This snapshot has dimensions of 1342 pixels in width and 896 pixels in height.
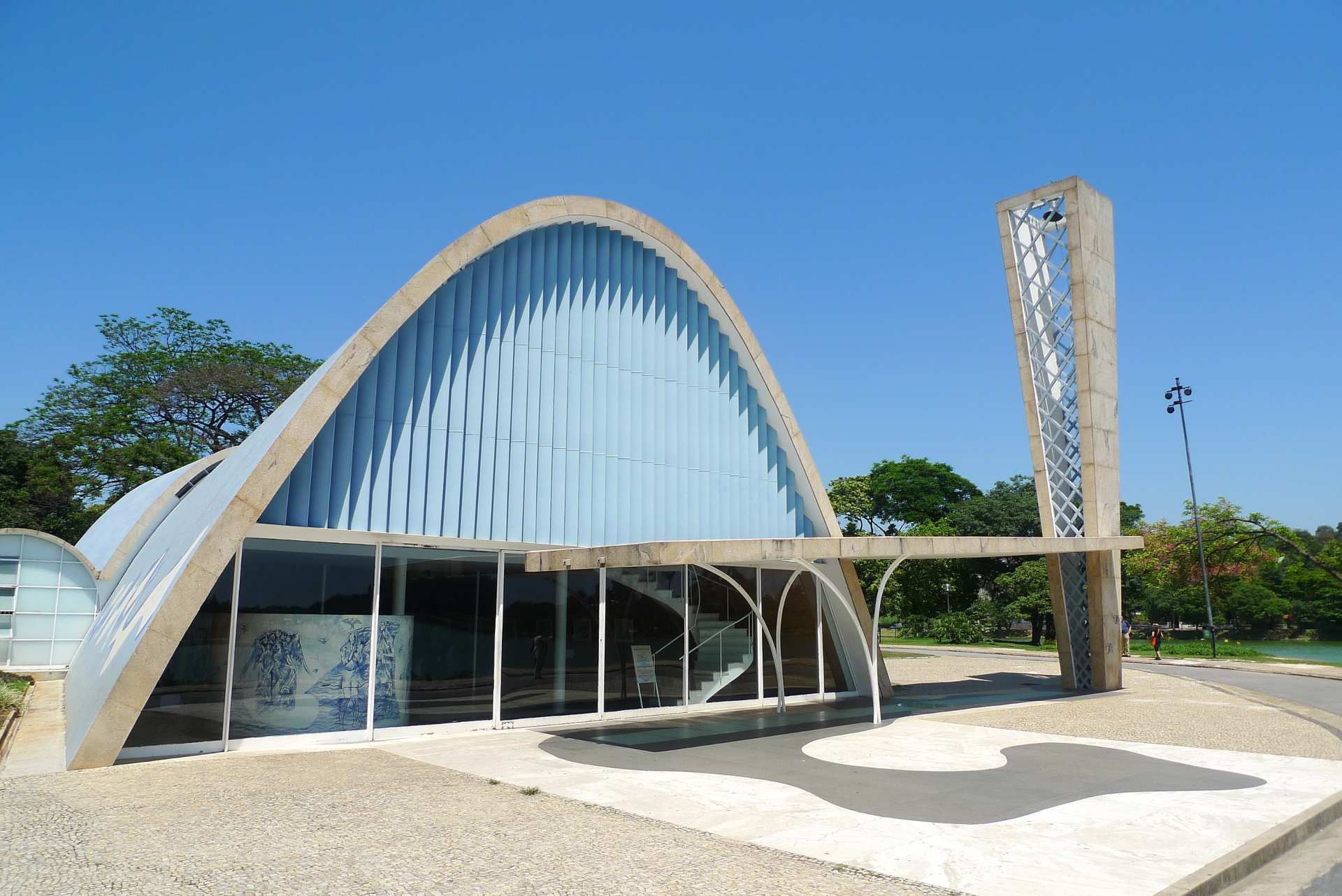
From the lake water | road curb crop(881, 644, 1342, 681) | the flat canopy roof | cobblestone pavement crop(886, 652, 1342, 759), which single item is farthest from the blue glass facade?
the lake water

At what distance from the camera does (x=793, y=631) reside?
64.8ft

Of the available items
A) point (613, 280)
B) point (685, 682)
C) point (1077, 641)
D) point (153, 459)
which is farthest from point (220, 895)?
point (153, 459)

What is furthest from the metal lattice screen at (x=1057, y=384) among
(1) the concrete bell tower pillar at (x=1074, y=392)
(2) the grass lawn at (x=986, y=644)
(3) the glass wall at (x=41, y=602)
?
(3) the glass wall at (x=41, y=602)

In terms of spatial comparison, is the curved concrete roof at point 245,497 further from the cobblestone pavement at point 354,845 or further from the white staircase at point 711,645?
the white staircase at point 711,645

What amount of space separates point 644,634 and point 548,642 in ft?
7.06

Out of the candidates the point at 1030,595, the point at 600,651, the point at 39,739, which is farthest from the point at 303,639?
the point at 1030,595

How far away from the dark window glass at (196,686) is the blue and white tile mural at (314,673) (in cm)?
24

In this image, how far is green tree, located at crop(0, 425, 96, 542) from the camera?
142 ft

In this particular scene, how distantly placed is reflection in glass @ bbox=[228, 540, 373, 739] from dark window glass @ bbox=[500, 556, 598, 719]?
206cm

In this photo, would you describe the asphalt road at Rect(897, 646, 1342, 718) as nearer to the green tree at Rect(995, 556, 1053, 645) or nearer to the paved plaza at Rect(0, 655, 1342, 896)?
the paved plaza at Rect(0, 655, 1342, 896)

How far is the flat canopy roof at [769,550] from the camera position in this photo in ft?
41.0

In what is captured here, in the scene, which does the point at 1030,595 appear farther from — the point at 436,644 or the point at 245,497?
the point at 245,497

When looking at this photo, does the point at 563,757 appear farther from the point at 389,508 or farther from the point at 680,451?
the point at 680,451

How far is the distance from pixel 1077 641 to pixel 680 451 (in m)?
11.4
